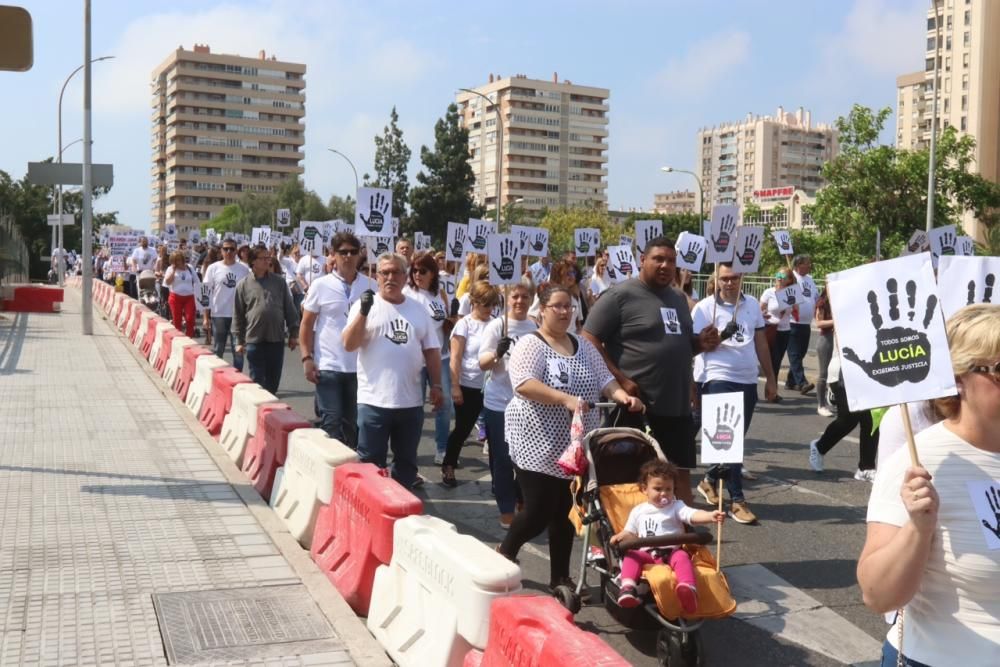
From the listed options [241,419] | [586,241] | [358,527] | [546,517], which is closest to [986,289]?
[546,517]

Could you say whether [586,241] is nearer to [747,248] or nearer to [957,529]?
[747,248]

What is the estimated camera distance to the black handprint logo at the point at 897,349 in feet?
8.15

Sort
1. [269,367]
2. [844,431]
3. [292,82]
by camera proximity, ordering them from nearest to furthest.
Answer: [844,431], [269,367], [292,82]

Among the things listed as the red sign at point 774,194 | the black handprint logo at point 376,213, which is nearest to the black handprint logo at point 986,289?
the black handprint logo at point 376,213

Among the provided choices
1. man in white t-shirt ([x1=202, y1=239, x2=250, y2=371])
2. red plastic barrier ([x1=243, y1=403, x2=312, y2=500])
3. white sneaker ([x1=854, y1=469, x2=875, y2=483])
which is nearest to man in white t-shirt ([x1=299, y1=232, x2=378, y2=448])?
red plastic barrier ([x1=243, y1=403, x2=312, y2=500])

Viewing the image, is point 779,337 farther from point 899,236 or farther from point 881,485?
point 899,236

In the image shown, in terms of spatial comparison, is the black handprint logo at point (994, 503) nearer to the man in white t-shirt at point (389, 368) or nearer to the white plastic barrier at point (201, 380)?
the man in white t-shirt at point (389, 368)

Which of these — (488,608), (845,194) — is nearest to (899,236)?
(845,194)

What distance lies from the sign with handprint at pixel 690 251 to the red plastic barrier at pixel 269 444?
6.93 meters

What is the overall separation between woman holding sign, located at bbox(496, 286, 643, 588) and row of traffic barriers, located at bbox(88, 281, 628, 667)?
0.64m

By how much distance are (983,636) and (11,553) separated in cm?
548

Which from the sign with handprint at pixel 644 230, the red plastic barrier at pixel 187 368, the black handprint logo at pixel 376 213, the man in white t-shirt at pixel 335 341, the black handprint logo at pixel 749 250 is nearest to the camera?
the man in white t-shirt at pixel 335 341

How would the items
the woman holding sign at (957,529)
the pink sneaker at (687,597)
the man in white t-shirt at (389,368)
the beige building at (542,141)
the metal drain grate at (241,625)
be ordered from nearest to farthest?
1. the woman holding sign at (957,529)
2. the metal drain grate at (241,625)
3. the pink sneaker at (687,597)
4. the man in white t-shirt at (389,368)
5. the beige building at (542,141)

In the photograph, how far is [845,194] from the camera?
36.8 metres
